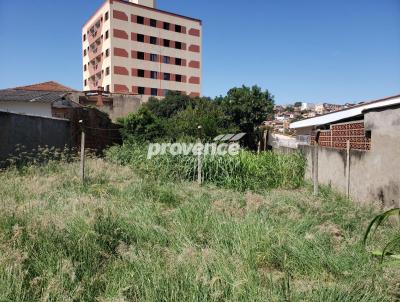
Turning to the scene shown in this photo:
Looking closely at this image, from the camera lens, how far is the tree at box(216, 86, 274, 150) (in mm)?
26000

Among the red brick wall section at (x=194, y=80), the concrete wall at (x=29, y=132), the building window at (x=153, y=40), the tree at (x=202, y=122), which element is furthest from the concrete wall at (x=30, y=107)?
the red brick wall section at (x=194, y=80)

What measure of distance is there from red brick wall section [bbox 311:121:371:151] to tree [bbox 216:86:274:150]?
53.4ft

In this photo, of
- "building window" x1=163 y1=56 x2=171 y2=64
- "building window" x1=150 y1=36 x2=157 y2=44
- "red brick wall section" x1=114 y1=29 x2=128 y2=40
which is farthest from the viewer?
"building window" x1=163 y1=56 x2=171 y2=64

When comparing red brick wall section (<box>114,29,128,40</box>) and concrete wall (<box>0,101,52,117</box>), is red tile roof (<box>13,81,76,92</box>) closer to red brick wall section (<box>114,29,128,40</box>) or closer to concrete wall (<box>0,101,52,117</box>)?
red brick wall section (<box>114,29,128,40</box>)

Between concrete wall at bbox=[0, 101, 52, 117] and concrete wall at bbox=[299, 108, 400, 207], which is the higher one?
concrete wall at bbox=[0, 101, 52, 117]

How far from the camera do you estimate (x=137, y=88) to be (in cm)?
4159

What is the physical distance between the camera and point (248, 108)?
26031mm

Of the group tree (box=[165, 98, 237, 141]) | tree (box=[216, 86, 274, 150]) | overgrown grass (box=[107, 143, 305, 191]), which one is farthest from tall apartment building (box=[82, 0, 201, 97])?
overgrown grass (box=[107, 143, 305, 191])

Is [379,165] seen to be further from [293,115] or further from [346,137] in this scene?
[293,115]

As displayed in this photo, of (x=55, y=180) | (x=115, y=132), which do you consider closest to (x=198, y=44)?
(x=115, y=132)

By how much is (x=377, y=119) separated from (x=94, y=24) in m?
45.5

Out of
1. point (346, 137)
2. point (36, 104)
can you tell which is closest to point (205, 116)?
point (36, 104)

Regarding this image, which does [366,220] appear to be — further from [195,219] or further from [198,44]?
[198,44]

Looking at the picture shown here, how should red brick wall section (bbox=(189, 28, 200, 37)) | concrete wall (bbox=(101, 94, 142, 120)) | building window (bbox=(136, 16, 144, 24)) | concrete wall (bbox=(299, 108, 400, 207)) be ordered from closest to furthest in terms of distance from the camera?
concrete wall (bbox=(299, 108, 400, 207)), concrete wall (bbox=(101, 94, 142, 120)), building window (bbox=(136, 16, 144, 24)), red brick wall section (bbox=(189, 28, 200, 37))
